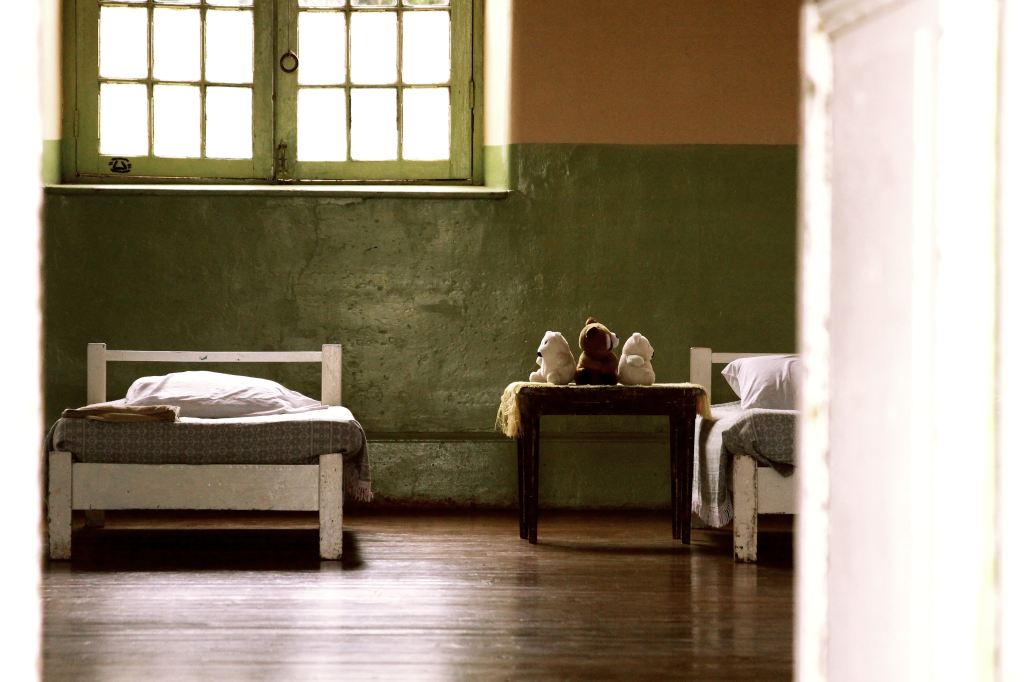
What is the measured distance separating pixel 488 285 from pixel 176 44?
1.94 meters

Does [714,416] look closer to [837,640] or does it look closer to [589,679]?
[589,679]

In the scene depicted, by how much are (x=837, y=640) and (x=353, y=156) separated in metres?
4.82

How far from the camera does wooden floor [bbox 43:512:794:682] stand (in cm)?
259

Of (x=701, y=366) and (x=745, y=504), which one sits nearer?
(x=745, y=504)

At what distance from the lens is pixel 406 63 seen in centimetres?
564

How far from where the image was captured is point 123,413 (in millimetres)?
3938

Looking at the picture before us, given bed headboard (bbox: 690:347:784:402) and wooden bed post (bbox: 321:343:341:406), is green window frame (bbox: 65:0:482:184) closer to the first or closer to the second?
wooden bed post (bbox: 321:343:341:406)

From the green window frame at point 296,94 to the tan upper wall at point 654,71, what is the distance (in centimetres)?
43

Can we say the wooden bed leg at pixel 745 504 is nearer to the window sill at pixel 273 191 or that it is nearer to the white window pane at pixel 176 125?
the window sill at pixel 273 191

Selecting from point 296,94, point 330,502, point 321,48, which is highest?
point 321,48

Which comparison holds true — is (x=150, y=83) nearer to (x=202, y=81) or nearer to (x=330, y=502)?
(x=202, y=81)

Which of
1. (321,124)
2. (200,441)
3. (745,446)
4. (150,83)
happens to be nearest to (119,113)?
(150,83)

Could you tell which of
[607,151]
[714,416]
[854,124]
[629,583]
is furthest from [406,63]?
[854,124]

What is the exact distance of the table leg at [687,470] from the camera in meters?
4.32
